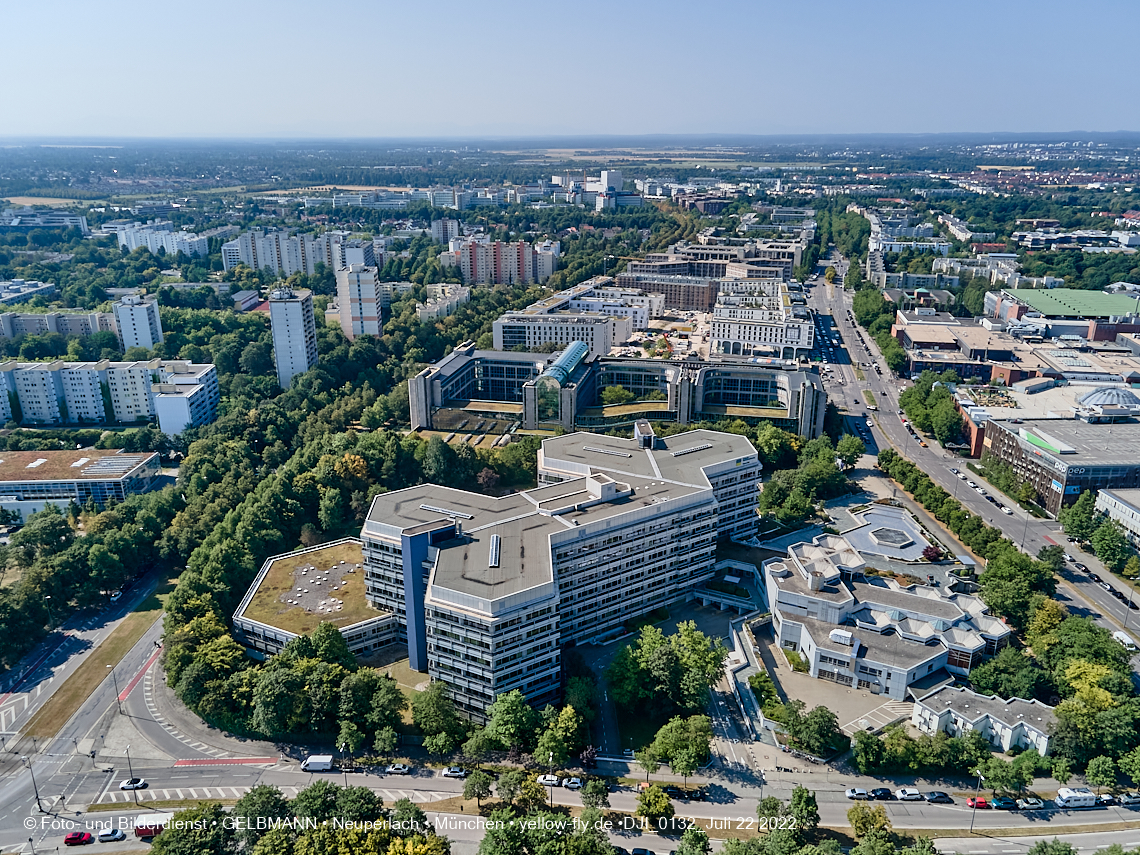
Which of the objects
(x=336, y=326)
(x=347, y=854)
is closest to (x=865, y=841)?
(x=347, y=854)

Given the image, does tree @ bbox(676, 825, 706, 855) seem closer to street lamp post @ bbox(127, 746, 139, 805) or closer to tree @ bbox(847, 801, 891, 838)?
tree @ bbox(847, 801, 891, 838)

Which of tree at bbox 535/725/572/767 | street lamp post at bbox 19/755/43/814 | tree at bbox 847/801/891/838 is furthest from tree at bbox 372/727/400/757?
tree at bbox 847/801/891/838

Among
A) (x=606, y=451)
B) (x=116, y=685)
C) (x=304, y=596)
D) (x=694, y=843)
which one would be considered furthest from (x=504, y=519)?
(x=116, y=685)

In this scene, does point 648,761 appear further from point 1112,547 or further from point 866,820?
point 1112,547

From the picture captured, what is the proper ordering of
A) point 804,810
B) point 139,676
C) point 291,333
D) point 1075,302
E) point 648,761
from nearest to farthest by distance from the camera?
point 804,810 → point 648,761 → point 139,676 → point 291,333 → point 1075,302

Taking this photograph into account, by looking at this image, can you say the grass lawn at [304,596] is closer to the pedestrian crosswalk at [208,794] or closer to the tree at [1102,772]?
the pedestrian crosswalk at [208,794]

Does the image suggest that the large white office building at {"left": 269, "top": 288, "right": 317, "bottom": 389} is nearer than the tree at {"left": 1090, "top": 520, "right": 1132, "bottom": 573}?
No

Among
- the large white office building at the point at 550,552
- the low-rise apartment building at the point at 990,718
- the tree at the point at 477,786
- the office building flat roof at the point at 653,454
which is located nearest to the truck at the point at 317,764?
the large white office building at the point at 550,552
